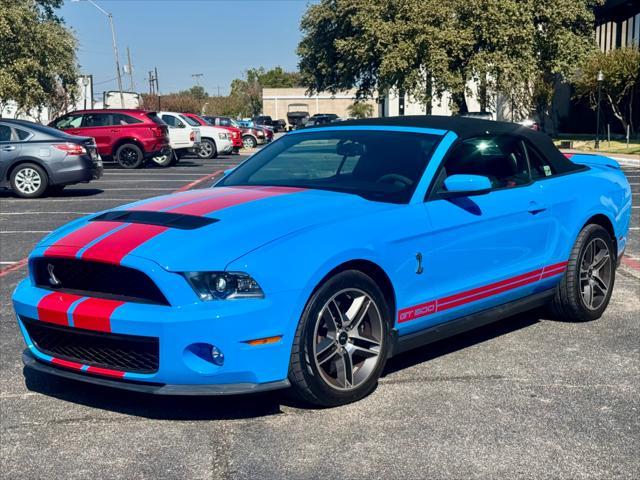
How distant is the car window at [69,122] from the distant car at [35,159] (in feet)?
28.3

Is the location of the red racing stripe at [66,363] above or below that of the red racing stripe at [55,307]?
below

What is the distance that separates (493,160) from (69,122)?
66.1ft

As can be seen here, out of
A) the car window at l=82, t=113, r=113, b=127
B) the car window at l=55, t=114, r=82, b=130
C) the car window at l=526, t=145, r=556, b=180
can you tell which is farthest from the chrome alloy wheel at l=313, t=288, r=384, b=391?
the car window at l=55, t=114, r=82, b=130

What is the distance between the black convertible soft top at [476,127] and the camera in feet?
17.6

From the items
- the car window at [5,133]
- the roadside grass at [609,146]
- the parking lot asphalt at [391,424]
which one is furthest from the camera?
the roadside grass at [609,146]

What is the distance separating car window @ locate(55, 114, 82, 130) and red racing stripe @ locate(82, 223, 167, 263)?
20.5 metres

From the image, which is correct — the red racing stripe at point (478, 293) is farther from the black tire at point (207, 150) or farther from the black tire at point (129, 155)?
the black tire at point (207, 150)

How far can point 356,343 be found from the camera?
4.34 m

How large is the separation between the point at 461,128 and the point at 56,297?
2.74 metres

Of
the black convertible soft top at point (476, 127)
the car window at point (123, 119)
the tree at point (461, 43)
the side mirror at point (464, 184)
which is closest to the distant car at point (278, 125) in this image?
the tree at point (461, 43)

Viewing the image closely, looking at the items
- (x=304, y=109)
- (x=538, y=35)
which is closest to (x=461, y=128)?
(x=538, y=35)

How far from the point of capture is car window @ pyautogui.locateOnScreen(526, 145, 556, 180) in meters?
5.78

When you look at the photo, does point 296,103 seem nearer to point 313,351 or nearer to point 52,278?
point 52,278

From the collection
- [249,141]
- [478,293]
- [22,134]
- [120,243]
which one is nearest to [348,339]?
[478,293]
